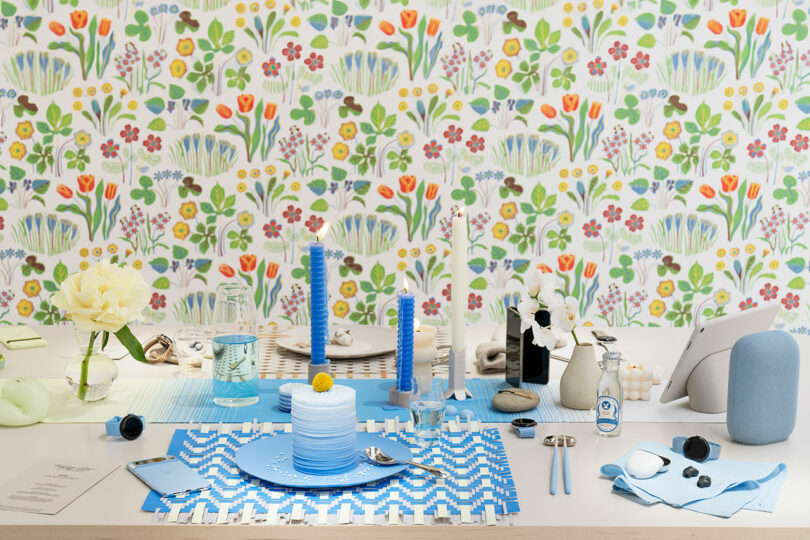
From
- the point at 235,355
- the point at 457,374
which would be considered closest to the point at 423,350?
the point at 457,374

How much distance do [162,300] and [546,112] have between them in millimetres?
1742

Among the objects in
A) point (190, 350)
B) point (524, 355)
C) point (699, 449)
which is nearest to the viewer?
point (699, 449)

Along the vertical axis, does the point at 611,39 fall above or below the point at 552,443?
above

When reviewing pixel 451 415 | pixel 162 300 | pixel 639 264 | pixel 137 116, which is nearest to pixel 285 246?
pixel 162 300

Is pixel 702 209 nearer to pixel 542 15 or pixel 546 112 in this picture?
pixel 546 112

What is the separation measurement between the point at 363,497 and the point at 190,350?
788 millimetres

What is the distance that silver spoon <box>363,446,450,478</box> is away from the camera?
1090 millimetres

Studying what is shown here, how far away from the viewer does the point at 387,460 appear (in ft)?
3.67

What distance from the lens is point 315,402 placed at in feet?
3.52

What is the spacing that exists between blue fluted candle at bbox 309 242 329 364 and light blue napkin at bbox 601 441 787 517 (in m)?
0.55

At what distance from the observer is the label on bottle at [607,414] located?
1244mm

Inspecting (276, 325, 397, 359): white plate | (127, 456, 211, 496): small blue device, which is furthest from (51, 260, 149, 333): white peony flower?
(276, 325, 397, 359): white plate

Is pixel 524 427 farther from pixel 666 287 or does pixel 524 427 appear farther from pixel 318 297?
pixel 666 287

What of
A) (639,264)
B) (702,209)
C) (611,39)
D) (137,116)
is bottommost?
(639,264)
